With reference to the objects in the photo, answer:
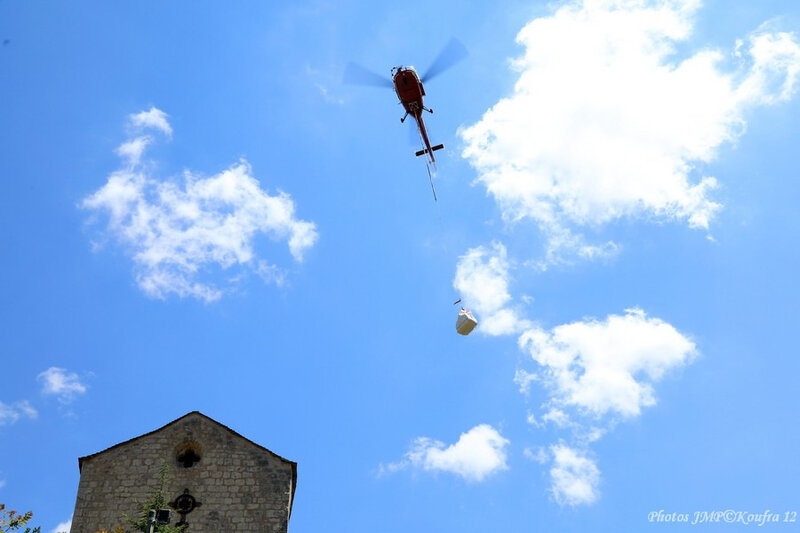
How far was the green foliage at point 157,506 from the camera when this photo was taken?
18531 millimetres

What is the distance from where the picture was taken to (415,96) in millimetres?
28047

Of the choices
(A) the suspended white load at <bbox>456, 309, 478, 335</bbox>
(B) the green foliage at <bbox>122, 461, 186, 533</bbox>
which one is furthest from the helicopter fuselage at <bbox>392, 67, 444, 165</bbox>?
(B) the green foliage at <bbox>122, 461, 186, 533</bbox>

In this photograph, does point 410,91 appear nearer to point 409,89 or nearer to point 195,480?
point 409,89

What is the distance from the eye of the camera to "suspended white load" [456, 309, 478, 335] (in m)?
22.7

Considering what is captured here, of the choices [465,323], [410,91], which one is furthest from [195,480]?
[410,91]

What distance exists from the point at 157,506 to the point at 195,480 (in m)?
3.20

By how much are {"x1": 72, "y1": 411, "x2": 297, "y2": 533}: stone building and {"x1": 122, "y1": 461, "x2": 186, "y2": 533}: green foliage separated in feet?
1.02

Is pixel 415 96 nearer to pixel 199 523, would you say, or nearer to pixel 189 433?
pixel 189 433

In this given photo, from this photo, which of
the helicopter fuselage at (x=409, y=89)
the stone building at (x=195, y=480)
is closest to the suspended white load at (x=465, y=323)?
the stone building at (x=195, y=480)

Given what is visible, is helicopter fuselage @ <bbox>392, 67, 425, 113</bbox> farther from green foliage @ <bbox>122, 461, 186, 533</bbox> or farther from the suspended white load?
green foliage @ <bbox>122, 461, 186, 533</bbox>

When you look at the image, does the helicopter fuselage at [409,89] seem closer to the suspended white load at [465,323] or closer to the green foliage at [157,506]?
the suspended white load at [465,323]

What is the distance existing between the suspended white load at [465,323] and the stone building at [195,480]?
23.0ft

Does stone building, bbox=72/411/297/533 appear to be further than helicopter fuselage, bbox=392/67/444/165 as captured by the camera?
No

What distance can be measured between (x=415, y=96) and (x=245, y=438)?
14.4 metres
